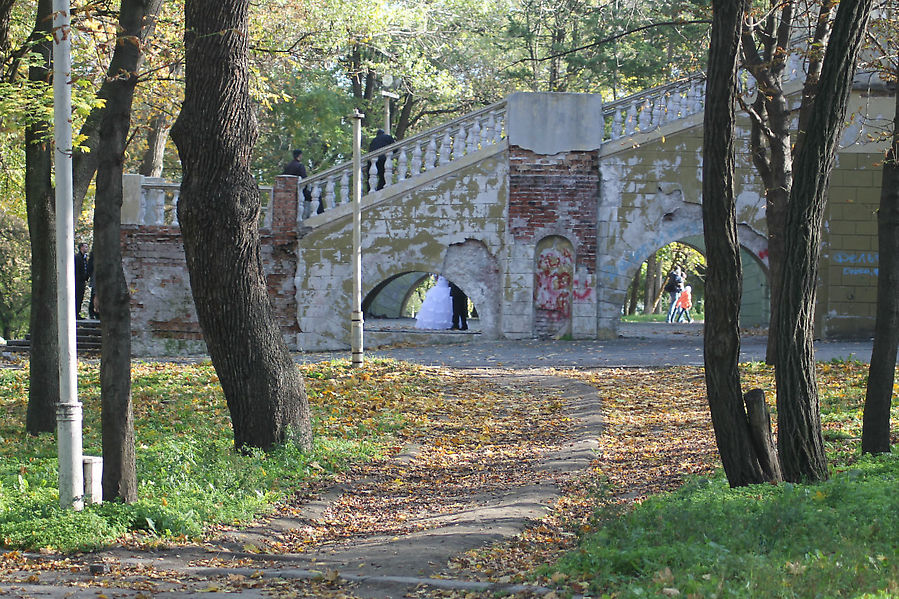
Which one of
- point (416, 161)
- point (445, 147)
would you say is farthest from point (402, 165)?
point (445, 147)

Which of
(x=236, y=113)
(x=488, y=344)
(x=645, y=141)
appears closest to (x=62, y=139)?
(x=236, y=113)

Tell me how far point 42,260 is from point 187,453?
3231 millimetres

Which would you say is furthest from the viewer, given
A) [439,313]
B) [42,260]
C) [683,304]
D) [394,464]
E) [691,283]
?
[691,283]

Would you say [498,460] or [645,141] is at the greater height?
[645,141]

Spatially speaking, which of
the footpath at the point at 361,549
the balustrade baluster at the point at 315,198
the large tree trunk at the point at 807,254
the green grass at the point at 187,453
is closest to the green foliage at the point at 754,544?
the large tree trunk at the point at 807,254

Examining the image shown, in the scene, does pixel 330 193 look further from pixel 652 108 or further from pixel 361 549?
pixel 361 549

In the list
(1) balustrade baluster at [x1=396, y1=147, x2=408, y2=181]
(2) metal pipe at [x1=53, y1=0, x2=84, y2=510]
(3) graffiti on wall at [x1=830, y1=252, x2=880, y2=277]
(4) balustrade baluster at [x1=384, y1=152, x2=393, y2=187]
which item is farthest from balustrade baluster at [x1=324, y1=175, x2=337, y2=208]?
(2) metal pipe at [x1=53, y1=0, x2=84, y2=510]

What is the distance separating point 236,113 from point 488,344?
1275 cm

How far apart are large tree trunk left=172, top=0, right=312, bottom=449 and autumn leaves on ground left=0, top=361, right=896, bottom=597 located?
67 cm

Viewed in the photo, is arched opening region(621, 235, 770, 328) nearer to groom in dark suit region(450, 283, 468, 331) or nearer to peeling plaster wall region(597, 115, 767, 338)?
peeling plaster wall region(597, 115, 767, 338)

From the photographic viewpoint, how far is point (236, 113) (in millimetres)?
9789

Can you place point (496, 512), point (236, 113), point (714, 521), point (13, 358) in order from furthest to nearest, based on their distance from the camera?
point (13, 358)
point (236, 113)
point (496, 512)
point (714, 521)

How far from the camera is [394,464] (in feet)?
36.6

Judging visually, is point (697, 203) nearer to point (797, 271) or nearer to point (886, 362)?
point (886, 362)
